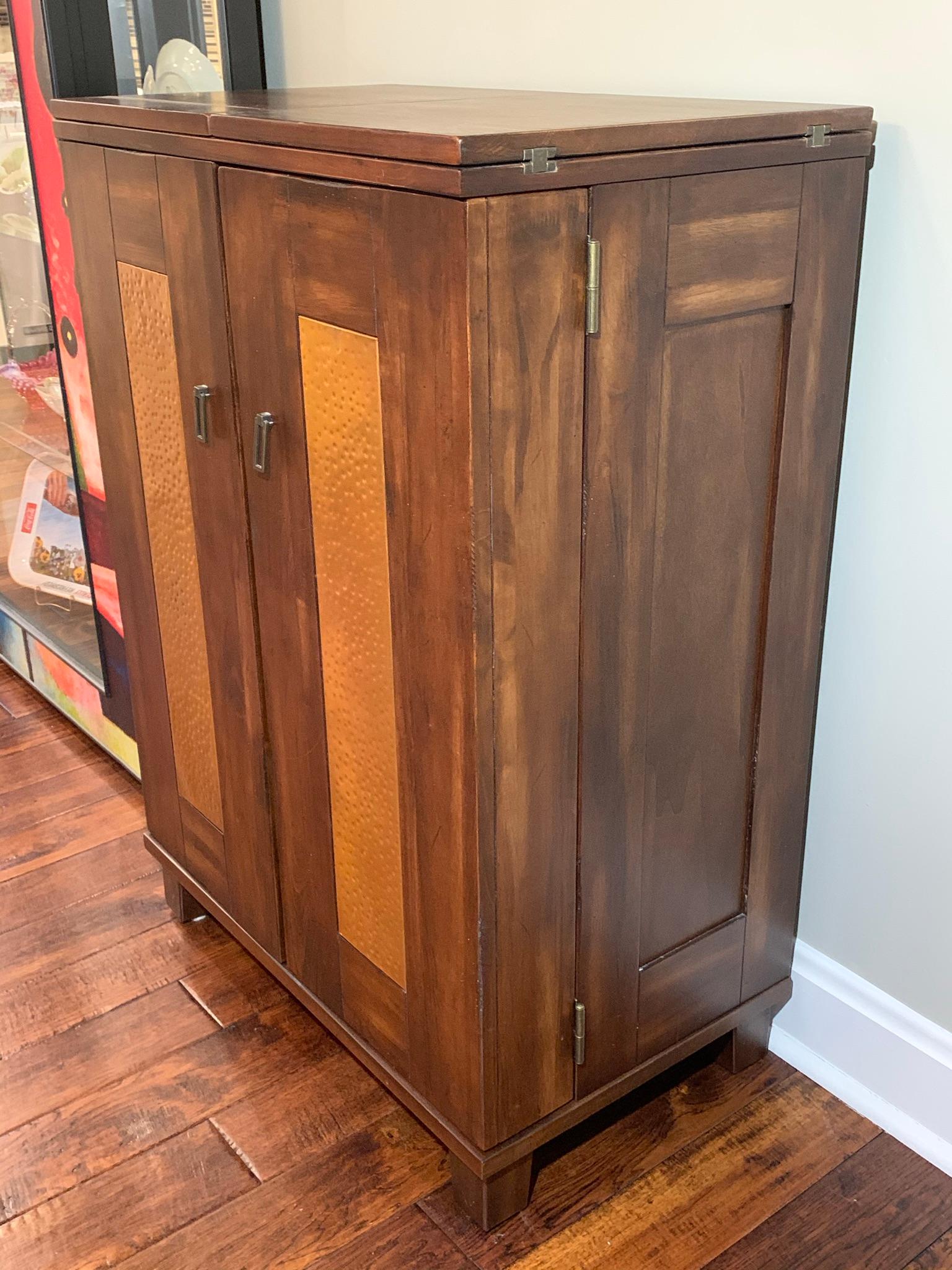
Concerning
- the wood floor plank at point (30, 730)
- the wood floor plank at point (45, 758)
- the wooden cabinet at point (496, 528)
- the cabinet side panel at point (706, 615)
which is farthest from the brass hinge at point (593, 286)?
the wood floor plank at point (30, 730)

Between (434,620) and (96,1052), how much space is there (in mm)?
946

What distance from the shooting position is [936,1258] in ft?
4.54

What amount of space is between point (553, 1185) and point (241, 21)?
176cm

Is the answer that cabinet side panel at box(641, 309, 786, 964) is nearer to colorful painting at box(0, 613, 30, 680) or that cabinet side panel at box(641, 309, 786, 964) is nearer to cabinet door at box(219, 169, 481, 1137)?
cabinet door at box(219, 169, 481, 1137)

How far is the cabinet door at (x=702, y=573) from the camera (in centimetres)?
115

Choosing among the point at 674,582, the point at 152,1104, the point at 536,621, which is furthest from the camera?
the point at 152,1104

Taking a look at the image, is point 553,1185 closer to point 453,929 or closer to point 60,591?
point 453,929

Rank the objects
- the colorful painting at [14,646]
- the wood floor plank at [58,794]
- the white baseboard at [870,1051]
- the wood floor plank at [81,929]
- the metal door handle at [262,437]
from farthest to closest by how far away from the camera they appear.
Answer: the colorful painting at [14,646] → the wood floor plank at [58,794] → the wood floor plank at [81,929] → the white baseboard at [870,1051] → the metal door handle at [262,437]

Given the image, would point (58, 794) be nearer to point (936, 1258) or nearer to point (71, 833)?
point (71, 833)

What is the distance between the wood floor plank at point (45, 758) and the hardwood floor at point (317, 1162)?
603 millimetres

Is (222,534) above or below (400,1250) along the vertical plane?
above

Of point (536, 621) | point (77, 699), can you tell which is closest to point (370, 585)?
point (536, 621)

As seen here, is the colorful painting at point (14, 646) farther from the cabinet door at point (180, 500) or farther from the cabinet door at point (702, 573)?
the cabinet door at point (702, 573)

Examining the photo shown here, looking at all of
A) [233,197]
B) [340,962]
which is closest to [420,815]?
[340,962]
